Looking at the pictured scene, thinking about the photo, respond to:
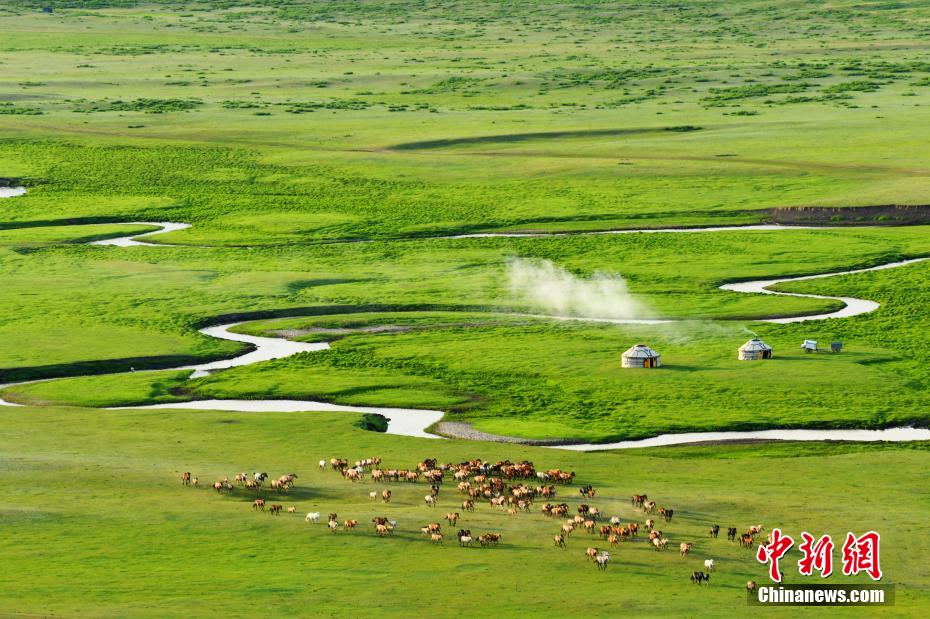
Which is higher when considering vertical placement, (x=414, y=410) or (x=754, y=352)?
(x=414, y=410)

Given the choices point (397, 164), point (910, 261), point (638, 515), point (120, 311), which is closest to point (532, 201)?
point (397, 164)

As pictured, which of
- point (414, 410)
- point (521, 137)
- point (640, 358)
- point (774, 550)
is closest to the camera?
point (774, 550)

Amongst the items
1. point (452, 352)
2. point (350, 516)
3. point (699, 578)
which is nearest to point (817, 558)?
point (699, 578)

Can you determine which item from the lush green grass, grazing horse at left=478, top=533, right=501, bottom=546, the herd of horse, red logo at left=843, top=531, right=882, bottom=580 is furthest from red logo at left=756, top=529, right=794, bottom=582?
grazing horse at left=478, top=533, right=501, bottom=546

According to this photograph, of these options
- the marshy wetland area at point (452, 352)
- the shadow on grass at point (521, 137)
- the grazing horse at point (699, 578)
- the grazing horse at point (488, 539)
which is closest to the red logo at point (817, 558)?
the marshy wetland area at point (452, 352)

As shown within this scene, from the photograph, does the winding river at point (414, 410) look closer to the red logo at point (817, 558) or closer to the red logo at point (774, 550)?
the red logo at point (774, 550)

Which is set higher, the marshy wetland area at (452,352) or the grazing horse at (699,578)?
the grazing horse at (699,578)

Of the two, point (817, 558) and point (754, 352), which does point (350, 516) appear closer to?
point (817, 558)
